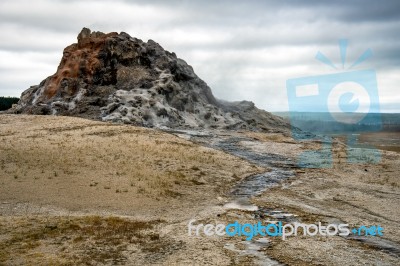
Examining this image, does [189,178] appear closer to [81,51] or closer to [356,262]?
[356,262]

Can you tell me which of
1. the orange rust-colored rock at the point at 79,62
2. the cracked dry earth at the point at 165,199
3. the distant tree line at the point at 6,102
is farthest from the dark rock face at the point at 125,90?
the distant tree line at the point at 6,102

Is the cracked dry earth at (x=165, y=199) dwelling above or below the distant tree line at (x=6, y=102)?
below

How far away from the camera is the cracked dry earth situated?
1599 centimetres

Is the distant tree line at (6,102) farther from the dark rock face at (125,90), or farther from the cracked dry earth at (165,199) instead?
the cracked dry earth at (165,199)

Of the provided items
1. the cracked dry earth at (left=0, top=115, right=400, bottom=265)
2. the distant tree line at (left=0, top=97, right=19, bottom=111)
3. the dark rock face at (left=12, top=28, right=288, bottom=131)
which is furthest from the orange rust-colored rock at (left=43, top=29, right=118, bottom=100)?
the distant tree line at (left=0, top=97, right=19, bottom=111)

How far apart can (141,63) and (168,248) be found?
56.9 m

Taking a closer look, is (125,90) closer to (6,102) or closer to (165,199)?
(165,199)

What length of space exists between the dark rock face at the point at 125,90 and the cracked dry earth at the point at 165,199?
536 inches

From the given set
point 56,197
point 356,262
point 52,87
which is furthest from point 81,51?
point 356,262

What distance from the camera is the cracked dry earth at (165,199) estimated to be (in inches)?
630

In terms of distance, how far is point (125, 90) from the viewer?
62656mm

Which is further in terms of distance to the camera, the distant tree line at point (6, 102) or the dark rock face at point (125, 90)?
the distant tree line at point (6, 102)

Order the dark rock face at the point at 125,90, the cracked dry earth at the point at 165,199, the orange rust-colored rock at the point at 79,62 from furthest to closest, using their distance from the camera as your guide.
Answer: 1. the orange rust-colored rock at the point at 79,62
2. the dark rock face at the point at 125,90
3. the cracked dry earth at the point at 165,199

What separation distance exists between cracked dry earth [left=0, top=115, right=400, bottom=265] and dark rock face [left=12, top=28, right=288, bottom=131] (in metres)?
13.6
